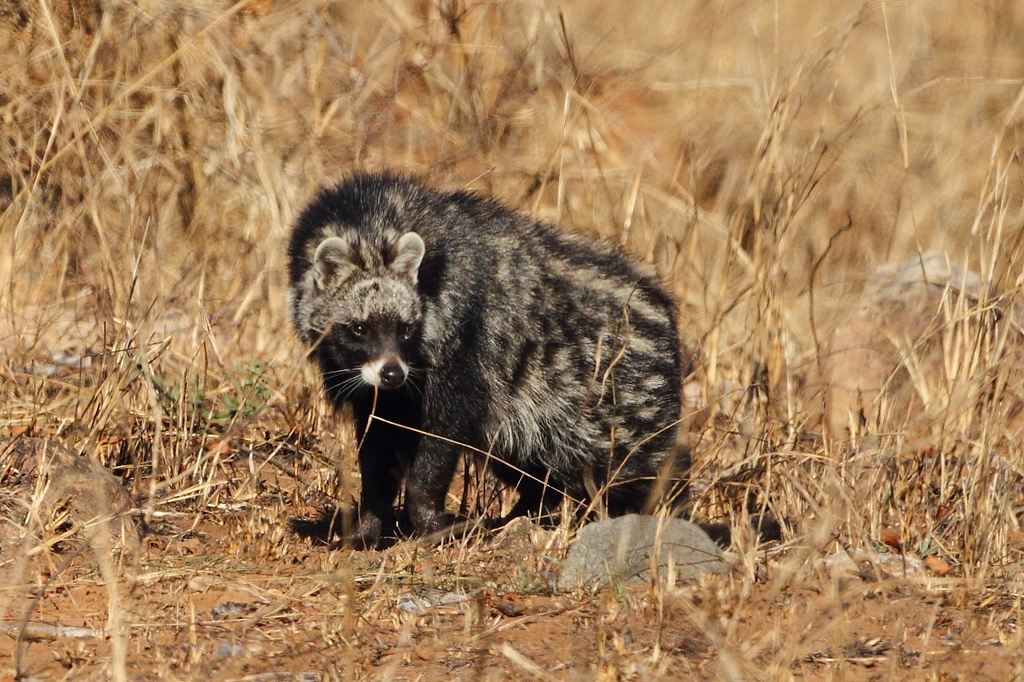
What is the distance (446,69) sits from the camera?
34.8ft

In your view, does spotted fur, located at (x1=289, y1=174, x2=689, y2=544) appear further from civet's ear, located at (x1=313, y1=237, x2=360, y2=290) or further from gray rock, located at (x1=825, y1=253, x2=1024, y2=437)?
gray rock, located at (x1=825, y1=253, x2=1024, y2=437)

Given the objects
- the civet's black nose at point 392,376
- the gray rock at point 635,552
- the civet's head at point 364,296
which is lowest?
the gray rock at point 635,552

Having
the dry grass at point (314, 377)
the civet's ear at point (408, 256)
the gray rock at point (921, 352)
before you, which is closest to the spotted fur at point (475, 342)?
the civet's ear at point (408, 256)

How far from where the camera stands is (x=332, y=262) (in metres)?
6.29

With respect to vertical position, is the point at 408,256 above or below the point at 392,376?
above

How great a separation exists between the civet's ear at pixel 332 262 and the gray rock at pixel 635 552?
1788 mm

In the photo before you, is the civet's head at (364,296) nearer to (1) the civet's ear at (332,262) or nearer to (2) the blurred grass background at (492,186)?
(1) the civet's ear at (332,262)

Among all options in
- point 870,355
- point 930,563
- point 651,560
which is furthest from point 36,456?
point 870,355

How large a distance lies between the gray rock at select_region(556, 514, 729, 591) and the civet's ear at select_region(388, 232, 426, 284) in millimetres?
1561

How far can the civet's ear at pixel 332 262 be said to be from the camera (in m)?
6.20

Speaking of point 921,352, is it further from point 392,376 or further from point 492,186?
point 392,376

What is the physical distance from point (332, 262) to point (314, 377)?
1.36 metres

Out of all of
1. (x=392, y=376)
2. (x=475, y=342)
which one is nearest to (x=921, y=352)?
(x=475, y=342)

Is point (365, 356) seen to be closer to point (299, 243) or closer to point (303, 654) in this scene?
point (299, 243)
